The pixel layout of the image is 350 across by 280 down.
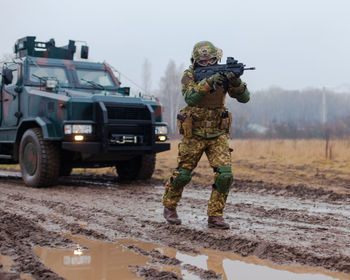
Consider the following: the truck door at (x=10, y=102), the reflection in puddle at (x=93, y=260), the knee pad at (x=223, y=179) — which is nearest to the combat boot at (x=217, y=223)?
the knee pad at (x=223, y=179)

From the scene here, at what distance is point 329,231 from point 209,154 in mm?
1237

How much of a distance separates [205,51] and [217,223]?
153 centimetres

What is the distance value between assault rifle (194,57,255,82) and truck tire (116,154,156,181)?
14.4ft

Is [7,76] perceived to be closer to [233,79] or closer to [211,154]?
[211,154]

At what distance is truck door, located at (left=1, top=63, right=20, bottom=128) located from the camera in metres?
8.98

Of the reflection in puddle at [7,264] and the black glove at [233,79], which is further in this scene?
the black glove at [233,79]

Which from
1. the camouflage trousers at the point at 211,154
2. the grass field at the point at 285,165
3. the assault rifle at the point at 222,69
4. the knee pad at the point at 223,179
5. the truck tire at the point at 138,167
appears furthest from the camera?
the grass field at the point at 285,165

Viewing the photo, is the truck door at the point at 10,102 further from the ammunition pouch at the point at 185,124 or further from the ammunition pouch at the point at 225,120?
the ammunition pouch at the point at 225,120

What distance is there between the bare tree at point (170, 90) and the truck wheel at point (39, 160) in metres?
34.3

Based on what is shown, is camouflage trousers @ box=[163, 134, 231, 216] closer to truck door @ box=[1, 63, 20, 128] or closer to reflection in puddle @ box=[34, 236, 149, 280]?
reflection in puddle @ box=[34, 236, 149, 280]

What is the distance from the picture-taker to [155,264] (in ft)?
11.8

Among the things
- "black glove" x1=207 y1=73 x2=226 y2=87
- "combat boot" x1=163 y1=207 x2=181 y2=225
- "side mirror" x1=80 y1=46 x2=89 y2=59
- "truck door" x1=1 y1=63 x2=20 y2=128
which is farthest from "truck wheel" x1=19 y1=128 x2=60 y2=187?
"black glove" x1=207 y1=73 x2=226 y2=87

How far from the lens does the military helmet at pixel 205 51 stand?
4.78 m

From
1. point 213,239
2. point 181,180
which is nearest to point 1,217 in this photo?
point 181,180
